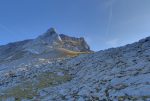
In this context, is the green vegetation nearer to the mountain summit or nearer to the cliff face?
the mountain summit

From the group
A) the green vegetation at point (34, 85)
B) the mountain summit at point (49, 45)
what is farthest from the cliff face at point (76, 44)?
the green vegetation at point (34, 85)

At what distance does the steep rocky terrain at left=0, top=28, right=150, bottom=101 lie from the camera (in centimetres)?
2181

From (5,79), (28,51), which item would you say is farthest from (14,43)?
(5,79)

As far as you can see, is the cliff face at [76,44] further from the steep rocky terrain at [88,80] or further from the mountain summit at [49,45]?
the steep rocky terrain at [88,80]

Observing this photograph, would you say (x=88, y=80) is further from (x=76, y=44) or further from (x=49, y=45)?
(x=76, y=44)

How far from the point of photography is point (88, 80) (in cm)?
2795

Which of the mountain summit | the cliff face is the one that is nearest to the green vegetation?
the mountain summit

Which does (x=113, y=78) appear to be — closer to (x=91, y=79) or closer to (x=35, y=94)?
(x=91, y=79)

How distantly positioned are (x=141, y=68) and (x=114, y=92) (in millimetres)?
4967

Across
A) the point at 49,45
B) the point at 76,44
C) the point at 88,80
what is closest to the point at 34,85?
the point at 88,80

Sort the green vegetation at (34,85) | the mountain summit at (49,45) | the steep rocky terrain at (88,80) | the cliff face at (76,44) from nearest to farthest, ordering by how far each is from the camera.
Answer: the steep rocky terrain at (88,80), the green vegetation at (34,85), the mountain summit at (49,45), the cliff face at (76,44)

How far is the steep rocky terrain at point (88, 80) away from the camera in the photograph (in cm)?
2181

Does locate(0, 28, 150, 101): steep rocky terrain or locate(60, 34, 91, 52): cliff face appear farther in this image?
locate(60, 34, 91, 52): cliff face

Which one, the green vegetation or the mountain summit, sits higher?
the mountain summit
